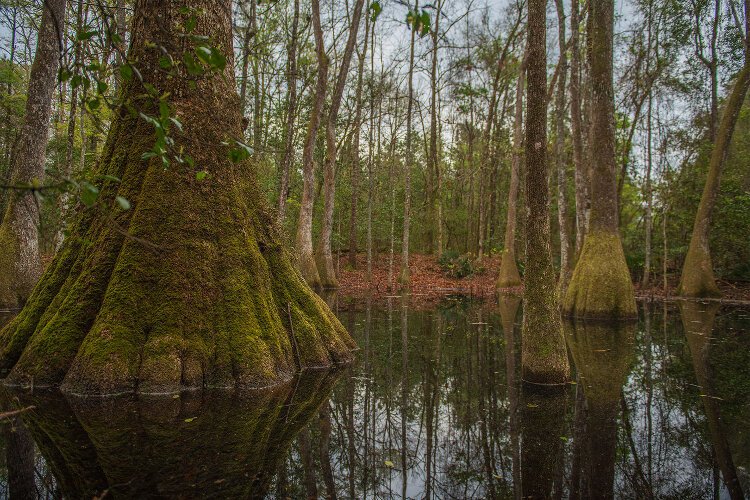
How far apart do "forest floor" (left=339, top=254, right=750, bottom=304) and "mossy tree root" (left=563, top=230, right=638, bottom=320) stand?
6.04 m

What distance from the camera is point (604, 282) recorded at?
1228cm

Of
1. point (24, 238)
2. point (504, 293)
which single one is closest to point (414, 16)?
point (24, 238)

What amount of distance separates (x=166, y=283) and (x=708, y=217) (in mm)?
17902

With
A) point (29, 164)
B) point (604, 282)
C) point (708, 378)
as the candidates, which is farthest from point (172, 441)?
point (604, 282)

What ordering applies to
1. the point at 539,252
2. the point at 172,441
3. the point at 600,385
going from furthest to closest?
the point at 600,385 < the point at 539,252 < the point at 172,441

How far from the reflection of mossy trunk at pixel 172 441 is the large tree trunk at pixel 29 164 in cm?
839

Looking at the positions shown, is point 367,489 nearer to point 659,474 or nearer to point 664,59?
point 659,474

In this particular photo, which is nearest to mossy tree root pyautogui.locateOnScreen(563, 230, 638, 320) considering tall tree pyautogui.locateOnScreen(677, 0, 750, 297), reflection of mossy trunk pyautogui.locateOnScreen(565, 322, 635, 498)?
reflection of mossy trunk pyautogui.locateOnScreen(565, 322, 635, 498)

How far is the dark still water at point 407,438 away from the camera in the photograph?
3.41 meters

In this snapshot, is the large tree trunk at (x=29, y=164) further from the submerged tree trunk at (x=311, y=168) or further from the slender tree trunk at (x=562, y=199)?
the slender tree trunk at (x=562, y=199)

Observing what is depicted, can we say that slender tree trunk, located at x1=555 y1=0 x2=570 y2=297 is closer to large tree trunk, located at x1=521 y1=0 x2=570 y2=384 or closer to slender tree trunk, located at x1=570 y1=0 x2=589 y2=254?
slender tree trunk, located at x1=570 y1=0 x2=589 y2=254

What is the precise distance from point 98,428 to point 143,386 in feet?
2.58

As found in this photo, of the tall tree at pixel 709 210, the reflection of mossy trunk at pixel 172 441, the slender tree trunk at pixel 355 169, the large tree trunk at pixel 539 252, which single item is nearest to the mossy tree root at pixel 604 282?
the tall tree at pixel 709 210

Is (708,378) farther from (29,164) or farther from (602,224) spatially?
(29,164)
